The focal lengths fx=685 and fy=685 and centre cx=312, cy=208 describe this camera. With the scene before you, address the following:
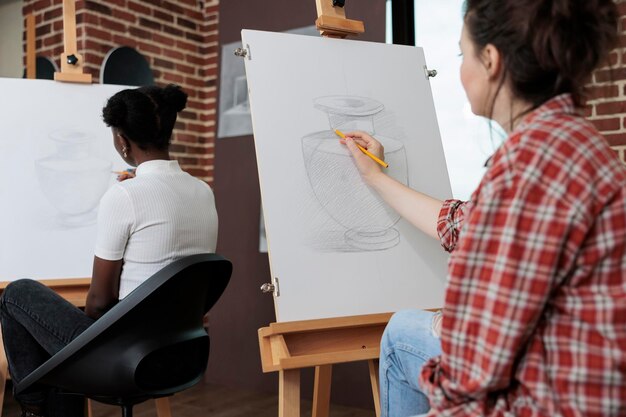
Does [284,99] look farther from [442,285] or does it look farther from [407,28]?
[407,28]

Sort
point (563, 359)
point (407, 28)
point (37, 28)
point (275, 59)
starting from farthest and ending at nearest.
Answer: point (37, 28), point (407, 28), point (275, 59), point (563, 359)

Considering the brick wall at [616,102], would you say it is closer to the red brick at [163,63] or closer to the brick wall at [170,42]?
the brick wall at [170,42]

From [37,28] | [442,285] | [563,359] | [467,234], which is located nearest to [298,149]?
[442,285]

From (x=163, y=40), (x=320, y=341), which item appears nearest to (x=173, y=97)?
(x=320, y=341)

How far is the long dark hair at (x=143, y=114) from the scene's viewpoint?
1952 mm

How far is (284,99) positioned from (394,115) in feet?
1.17

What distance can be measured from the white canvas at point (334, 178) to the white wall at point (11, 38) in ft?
9.26

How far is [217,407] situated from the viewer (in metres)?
3.15

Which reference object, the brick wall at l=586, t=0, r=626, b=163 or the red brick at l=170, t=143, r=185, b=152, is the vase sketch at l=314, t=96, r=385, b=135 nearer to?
the brick wall at l=586, t=0, r=626, b=163

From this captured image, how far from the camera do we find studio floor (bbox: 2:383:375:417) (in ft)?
9.90

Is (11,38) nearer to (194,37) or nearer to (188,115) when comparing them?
(194,37)

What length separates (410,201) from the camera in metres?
1.81

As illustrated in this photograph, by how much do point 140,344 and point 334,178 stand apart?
2.19 feet

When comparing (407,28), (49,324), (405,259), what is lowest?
(49,324)
